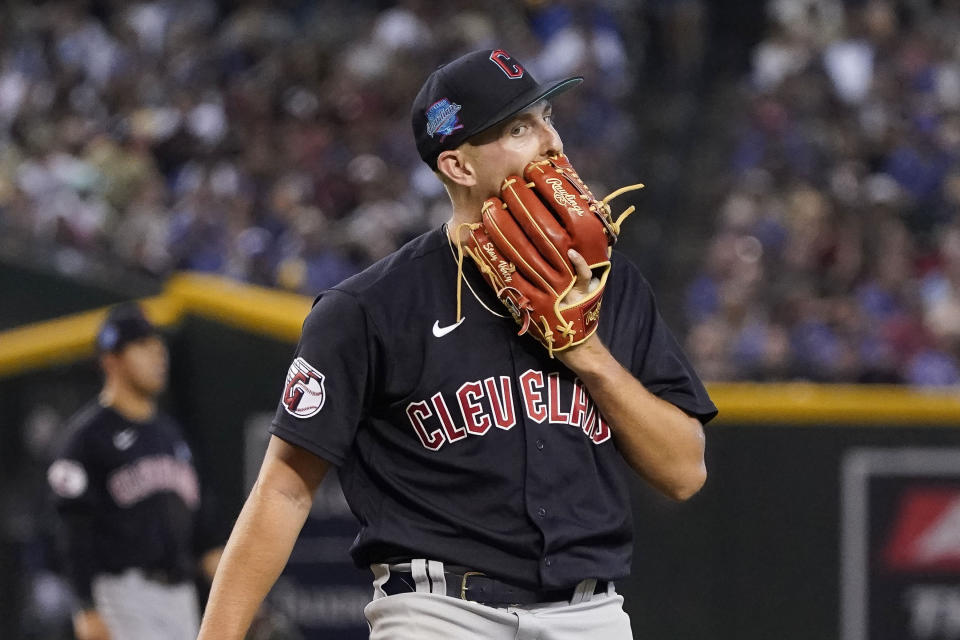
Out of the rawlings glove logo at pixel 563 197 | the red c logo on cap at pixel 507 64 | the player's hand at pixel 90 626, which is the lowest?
the player's hand at pixel 90 626

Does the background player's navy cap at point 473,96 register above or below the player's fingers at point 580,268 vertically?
above

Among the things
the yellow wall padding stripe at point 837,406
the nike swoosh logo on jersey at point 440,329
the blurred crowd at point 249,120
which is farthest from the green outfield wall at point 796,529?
the nike swoosh logo on jersey at point 440,329

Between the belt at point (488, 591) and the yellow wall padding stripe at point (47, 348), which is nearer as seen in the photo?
the belt at point (488, 591)

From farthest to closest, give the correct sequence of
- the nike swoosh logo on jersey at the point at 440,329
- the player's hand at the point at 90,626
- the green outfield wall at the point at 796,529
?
the green outfield wall at the point at 796,529
the player's hand at the point at 90,626
the nike swoosh logo on jersey at the point at 440,329

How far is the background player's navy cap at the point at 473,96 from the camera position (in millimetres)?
2912

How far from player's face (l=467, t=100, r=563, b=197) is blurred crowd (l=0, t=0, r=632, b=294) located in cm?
794

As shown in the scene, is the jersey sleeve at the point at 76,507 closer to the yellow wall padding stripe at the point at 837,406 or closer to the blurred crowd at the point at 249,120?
the yellow wall padding stripe at the point at 837,406

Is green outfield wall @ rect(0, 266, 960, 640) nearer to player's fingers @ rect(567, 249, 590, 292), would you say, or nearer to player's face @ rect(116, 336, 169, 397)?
player's face @ rect(116, 336, 169, 397)

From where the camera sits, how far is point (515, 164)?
2.94 m

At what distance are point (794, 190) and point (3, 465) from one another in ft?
20.2

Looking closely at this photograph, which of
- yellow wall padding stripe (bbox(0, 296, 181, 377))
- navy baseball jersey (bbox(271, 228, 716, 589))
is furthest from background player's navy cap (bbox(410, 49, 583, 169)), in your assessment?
yellow wall padding stripe (bbox(0, 296, 181, 377))

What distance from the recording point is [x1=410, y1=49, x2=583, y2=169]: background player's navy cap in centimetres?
291

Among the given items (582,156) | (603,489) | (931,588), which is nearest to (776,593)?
(931,588)

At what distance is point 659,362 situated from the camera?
3.04 m
